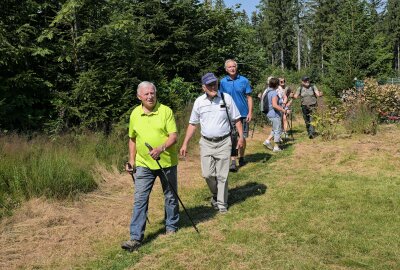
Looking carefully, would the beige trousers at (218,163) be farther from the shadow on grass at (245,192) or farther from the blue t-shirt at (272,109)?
the blue t-shirt at (272,109)

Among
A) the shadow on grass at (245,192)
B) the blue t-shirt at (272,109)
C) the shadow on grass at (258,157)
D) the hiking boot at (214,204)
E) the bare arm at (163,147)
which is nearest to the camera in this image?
the bare arm at (163,147)

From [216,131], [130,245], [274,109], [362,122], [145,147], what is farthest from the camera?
[362,122]

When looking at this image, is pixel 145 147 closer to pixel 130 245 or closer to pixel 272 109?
pixel 130 245

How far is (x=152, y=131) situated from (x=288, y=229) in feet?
6.72

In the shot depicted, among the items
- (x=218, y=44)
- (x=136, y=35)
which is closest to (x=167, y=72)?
(x=218, y=44)

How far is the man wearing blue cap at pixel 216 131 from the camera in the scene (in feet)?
18.9

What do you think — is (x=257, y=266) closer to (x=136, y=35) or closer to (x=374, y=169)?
(x=374, y=169)

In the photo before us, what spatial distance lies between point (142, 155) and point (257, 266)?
1.81 meters

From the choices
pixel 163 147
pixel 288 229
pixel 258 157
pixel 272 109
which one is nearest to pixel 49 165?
pixel 163 147

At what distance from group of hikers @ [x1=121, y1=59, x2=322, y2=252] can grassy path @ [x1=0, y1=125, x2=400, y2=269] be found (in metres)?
0.35

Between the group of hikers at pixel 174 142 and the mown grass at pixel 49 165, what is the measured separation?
1.79 m

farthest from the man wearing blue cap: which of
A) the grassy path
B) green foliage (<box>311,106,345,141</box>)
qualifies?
green foliage (<box>311,106,345,141</box>)

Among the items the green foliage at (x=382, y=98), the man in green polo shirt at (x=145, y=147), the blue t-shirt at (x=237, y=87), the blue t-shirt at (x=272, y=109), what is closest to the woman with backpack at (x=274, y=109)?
the blue t-shirt at (x=272, y=109)

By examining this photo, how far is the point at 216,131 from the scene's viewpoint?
18.8ft
